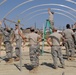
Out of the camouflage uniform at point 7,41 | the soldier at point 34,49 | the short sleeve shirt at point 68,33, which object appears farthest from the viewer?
the short sleeve shirt at point 68,33

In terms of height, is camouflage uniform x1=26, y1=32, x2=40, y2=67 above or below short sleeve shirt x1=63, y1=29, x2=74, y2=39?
below

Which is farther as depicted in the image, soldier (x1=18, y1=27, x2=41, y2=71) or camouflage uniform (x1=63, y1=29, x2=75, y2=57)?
camouflage uniform (x1=63, y1=29, x2=75, y2=57)

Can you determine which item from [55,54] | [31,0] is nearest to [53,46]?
[55,54]

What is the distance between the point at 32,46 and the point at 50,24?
640cm

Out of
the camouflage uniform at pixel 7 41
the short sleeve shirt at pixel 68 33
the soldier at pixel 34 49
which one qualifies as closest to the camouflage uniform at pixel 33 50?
the soldier at pixel 34 49

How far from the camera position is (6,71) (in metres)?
Answer: 12.0

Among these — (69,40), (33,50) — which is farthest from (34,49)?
(69,40)

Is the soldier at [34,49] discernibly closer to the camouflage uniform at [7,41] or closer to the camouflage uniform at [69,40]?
the camouflage uniform at [7,41]

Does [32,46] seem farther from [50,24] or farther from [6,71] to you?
[50,24]

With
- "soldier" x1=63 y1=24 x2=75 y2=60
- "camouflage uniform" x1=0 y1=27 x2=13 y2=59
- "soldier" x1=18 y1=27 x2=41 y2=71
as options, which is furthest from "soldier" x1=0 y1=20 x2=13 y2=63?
"soldier" x1=63 y1=24 x2=75 y2=60

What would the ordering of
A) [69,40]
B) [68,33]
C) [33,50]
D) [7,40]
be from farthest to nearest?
[69,40]
[68,33]
[7,40]
[33,50]

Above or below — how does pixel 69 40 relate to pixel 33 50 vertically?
above

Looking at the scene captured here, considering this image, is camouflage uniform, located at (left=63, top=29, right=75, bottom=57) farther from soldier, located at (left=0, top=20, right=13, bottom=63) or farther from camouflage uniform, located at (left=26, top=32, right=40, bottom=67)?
camouflage uniform, located at (left=26, top=32, right=40, bottom=67)

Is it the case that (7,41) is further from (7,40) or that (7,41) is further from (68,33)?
(68,33)
